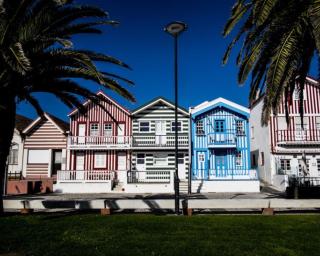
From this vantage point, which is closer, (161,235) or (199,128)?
(161,235)

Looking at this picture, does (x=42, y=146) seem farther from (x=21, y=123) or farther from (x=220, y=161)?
(x=220, y=161)

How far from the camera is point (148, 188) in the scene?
24391 mm

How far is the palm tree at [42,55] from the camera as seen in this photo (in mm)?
9406

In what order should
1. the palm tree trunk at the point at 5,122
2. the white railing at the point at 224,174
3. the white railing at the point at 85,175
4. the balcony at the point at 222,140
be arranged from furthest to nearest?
the balcony at the point at 222,140, the white railing at the point at 85,175, the white railing at the point at 224,174, the palm tree trunk at the point at 5,122

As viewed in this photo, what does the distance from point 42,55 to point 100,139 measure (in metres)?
18.1

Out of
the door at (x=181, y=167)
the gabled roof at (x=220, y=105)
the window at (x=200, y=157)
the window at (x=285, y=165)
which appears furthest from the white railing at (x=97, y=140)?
the window at (x=285, y=165)

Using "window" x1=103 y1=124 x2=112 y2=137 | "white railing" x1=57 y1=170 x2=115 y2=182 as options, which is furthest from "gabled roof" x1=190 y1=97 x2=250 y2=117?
"white railing" x1=57 y1=170 x2=115 y2=182


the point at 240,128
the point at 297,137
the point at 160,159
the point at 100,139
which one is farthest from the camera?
the point at 160,159

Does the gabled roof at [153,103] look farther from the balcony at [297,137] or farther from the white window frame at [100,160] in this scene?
the balcony at [297,137]

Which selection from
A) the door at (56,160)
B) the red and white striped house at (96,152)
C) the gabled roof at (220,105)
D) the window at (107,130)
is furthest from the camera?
the window at (107,130)

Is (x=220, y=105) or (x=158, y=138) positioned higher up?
(x=220, y=105)

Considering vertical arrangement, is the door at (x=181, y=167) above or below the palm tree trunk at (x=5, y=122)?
below

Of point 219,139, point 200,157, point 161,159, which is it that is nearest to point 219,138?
point 219,139

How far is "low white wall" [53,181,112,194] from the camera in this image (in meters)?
24.9
